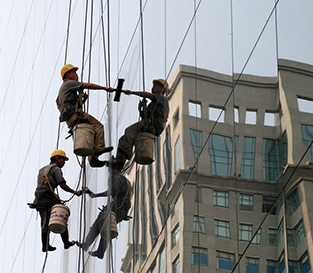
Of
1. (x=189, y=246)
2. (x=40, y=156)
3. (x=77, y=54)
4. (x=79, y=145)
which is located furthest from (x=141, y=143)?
(x=40, y=156)

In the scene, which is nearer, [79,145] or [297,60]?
[297,60]

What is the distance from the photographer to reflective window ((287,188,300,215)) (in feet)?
38.0

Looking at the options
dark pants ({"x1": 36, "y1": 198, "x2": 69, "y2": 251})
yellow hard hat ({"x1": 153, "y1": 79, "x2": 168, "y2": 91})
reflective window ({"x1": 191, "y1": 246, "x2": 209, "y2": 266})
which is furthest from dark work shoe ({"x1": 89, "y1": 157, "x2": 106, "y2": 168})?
reflective window ({"x1": 191, "y1": 246, "x2": 209, "y2": 266})

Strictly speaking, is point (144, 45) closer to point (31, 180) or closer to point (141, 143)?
point (141, 143)

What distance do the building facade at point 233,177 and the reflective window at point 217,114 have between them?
30mm

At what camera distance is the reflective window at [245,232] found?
12.6 metres

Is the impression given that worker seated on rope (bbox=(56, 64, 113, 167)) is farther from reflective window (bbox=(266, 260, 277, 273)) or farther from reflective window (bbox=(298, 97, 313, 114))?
reflective window (bbox=(298, 97, 313, 114))

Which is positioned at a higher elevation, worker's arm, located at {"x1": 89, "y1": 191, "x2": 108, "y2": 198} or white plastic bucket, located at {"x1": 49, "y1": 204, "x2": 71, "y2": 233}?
worker's arm, located at {"x1": 89, "y1": 191, "x2": 108, "y2": 198}

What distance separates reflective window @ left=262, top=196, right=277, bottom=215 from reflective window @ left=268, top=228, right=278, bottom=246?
0.64 ft

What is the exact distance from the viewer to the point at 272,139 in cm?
1244

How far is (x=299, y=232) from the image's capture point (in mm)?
11414

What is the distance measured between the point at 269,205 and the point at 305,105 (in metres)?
1.29

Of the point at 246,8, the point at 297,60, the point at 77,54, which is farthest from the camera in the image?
the point at 77,54

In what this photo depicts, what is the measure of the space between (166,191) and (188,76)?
66.5 inches
